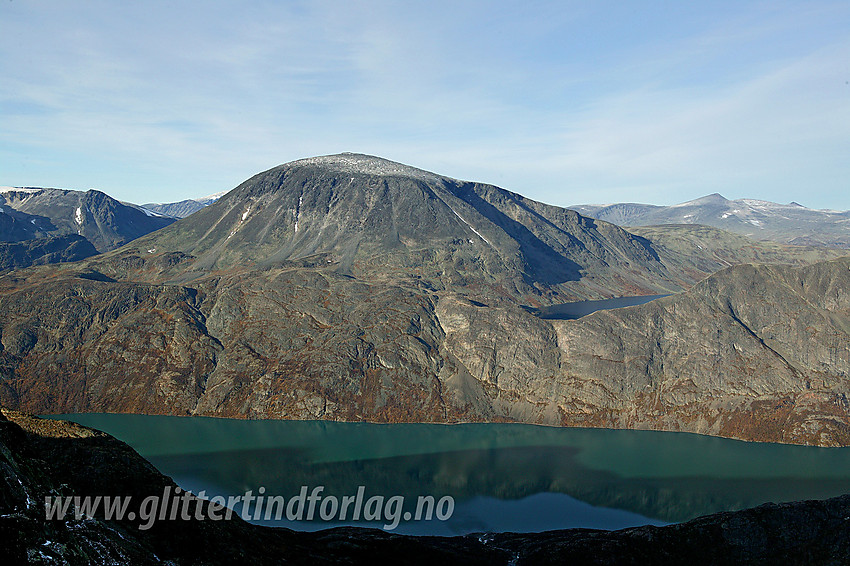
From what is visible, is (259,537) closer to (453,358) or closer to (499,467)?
(499,467)

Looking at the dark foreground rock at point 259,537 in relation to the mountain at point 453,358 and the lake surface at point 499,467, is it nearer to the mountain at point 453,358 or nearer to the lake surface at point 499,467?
the lake surface at point 499,467

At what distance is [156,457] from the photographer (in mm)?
107125

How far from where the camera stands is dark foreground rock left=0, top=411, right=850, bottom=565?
32625 mm

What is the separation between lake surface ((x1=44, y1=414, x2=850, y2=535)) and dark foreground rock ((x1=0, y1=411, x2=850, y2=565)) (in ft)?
63.0

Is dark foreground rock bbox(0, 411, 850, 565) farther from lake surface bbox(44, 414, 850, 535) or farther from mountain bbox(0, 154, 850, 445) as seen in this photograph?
mountain bbox(0, 154, 850, 445)

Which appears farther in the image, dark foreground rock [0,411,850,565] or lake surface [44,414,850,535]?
lake surface [44,414,850,535]

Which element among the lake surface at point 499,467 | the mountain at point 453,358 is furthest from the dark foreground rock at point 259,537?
the mountain at point 453,358

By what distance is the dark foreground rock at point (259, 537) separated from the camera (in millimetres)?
32625

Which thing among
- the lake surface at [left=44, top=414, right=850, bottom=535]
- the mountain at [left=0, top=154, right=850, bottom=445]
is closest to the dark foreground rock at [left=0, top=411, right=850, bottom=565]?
the lake surface at [left=44, top=414, right=850, bottom=535]

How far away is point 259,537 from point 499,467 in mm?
61367

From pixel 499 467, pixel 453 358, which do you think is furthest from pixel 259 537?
pixel 453 358

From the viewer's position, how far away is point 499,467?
102 meters

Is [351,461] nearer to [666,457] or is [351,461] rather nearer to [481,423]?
[481,423]

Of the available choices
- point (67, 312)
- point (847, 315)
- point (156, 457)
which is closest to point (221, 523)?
point (156, 457)
